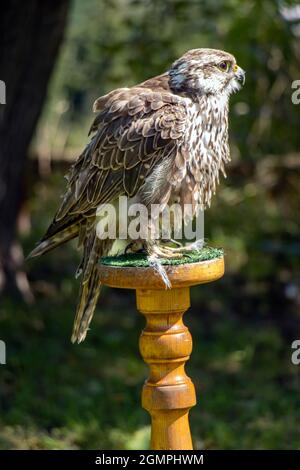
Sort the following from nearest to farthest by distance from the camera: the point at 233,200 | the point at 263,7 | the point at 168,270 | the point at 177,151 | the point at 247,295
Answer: the point at 168,270 < the point at 177,151 < the point at 263,7 < the point at 247,295 < the point at 233,200

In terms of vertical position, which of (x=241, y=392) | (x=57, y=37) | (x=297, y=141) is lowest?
(x=241, y=392)

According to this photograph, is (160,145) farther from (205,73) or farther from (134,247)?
(134,247)

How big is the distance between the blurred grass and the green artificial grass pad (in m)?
1.22

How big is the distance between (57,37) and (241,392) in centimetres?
242

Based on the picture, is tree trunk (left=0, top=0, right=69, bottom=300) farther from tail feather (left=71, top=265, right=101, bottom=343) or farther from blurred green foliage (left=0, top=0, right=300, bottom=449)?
tail feather (left=71, top=265, right=101, bottom=343)

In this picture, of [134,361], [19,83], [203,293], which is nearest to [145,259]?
[134,361]

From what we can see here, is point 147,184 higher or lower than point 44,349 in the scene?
higher

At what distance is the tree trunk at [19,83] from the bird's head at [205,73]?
2.05m

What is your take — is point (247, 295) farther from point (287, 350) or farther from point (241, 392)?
point (241, 392)

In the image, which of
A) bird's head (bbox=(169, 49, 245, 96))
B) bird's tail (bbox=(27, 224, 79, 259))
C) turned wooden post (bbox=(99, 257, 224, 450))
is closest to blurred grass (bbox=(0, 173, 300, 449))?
turned wooden post (bbox=(99, 257, 224, 450))

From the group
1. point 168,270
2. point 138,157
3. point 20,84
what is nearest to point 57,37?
point 20,84

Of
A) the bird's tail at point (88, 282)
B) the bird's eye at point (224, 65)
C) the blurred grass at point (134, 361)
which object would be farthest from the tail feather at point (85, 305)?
the bird's eye at point (224, 65)

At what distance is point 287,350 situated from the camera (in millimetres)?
5438

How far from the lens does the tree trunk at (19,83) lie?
202 inches
